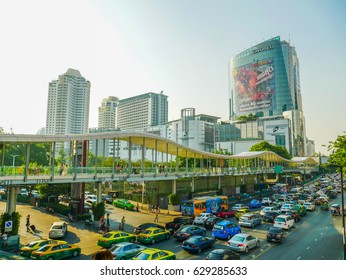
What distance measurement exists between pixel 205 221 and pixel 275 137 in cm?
13563

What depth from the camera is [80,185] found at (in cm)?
→ 3700

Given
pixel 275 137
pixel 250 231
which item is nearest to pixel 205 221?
pixel 250 231

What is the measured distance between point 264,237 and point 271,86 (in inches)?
6390

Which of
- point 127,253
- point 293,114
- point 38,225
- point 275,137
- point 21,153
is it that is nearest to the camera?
point 127,253

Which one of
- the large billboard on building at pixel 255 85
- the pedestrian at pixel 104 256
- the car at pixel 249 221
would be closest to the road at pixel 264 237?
the car at pixel 249 221

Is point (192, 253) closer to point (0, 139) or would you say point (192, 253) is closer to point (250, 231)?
point (250, 231)

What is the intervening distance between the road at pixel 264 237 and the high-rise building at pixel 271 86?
140 meters

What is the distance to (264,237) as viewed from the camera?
27.2 metres

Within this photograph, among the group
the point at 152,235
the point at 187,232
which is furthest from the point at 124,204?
the point at 187,232

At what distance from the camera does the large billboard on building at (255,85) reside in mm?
175125

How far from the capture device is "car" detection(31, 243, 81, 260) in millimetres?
19078

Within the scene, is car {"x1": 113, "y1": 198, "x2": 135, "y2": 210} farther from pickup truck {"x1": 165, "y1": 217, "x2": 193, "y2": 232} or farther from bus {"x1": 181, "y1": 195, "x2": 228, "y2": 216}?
pickup truck {"x1": 165, "y1": 217, "x2": 193, "y2": 232}

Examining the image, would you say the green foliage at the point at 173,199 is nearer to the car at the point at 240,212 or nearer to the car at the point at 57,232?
the car at the point at 240,212
